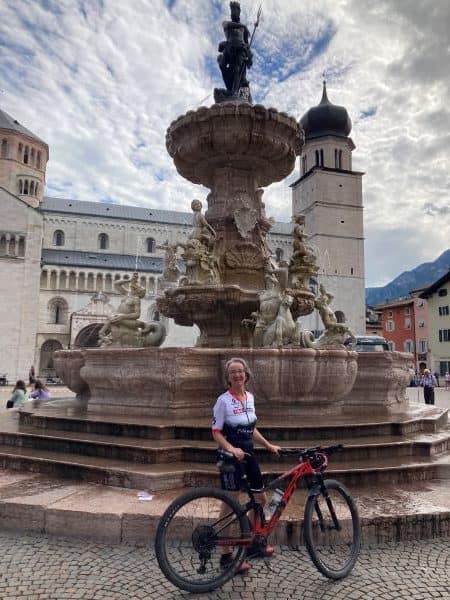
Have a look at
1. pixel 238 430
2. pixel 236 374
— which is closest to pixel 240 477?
pixel 238 430

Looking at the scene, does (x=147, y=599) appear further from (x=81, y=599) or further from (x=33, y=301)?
(x=33, y=301)

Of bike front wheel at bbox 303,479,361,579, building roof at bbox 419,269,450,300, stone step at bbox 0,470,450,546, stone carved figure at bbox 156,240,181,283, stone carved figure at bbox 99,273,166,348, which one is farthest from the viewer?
building roof at bbox 419,269,450,300

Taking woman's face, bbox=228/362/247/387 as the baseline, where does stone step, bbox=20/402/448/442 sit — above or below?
below

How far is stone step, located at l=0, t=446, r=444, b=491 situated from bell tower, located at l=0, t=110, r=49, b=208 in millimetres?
68735

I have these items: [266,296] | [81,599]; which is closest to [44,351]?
[266,296]

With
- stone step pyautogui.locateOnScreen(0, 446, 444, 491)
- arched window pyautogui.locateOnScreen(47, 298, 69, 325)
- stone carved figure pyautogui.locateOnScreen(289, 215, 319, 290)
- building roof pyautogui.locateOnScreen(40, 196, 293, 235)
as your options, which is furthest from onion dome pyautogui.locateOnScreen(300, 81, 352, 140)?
stone step pyautogui.locateOnScreen(0, 446, 444, 491)

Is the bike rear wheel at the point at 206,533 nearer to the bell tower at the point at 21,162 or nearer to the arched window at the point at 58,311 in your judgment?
the arched window at the point at 58,311

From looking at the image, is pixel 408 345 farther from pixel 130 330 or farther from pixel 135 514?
pixel 135 514

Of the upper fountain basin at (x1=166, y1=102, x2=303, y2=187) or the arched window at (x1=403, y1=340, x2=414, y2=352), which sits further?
the arched window at (x1=403, y1=340, x2=414, y2=352)

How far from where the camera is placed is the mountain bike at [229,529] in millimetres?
3289

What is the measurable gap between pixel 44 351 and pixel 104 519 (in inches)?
2105

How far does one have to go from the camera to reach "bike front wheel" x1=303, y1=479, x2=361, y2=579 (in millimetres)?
3525

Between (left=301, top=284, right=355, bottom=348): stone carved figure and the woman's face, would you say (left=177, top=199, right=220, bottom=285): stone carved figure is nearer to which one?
(left=301, top=284, right=355, bottom=348): stone carved figure

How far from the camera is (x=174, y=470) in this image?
5.18 metres
